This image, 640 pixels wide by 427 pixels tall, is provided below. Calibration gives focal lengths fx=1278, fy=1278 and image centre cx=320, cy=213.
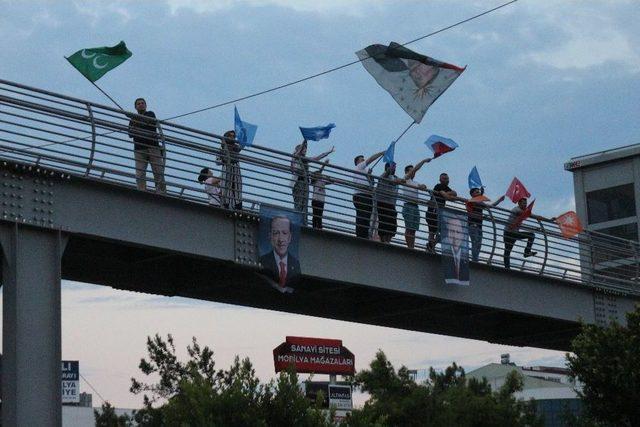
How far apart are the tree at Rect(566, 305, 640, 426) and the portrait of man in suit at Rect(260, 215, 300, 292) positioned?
739 centimetres

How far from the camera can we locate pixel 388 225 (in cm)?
2158

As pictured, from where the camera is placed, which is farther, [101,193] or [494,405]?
[494,405]

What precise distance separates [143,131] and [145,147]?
820 millimetres

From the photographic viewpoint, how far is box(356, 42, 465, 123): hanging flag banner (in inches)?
930

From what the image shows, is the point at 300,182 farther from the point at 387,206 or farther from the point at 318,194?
the point at 387,206

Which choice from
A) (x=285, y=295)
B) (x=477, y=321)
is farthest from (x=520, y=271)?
(x=285, y=295)

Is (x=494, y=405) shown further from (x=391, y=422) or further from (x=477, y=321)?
(x=477, y=321)

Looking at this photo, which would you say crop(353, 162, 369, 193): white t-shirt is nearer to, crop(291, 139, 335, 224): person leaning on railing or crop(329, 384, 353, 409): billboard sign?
crop(291, 139, 335, 224): person leaning on railing

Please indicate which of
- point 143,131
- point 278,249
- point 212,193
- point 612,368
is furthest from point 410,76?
point 143,131

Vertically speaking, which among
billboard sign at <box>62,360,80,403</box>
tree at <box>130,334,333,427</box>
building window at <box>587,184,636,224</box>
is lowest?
tree at <box>130,334,333,427</box>

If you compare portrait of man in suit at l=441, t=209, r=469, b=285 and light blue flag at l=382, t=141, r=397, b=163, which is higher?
light blue flag at l=382, t=141, r=397, b=163

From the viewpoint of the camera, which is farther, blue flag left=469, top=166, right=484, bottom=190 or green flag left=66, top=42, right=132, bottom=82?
blue flag left=469, top=166, right=484, bottom=190

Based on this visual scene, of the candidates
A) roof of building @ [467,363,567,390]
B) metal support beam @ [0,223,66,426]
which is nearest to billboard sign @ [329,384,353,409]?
metal support beam @ [0,223,66,426]

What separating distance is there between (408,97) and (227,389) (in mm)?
7254
